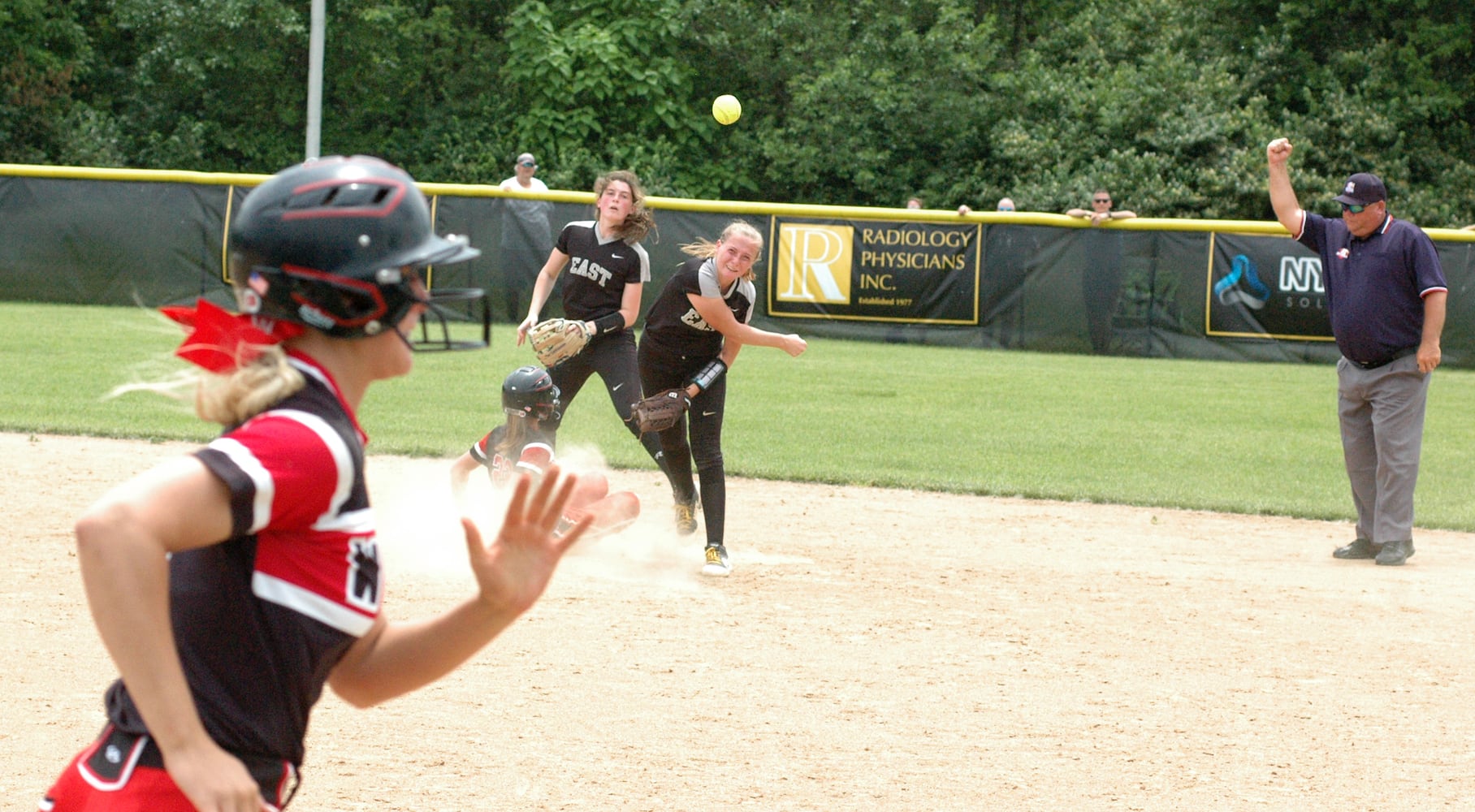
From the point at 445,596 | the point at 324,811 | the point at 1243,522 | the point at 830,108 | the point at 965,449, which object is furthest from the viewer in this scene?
the point at 830,108

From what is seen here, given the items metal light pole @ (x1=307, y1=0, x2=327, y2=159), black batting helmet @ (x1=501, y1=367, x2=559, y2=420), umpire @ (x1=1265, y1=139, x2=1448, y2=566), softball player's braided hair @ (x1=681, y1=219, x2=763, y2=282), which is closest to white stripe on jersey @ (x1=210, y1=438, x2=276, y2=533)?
softball player's braided hair @ (x1=681, y1=219, x2=763, y2=282)

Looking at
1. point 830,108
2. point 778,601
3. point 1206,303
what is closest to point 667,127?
point 830,108

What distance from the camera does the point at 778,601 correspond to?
22.2ft

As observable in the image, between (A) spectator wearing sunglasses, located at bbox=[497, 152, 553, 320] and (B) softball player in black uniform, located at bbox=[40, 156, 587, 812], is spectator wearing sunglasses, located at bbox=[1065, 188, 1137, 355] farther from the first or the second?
(B) softball player in black uniform, located at bbox=[40, 156, 587, 812]

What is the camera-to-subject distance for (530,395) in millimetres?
7844

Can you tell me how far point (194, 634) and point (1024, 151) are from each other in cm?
2735

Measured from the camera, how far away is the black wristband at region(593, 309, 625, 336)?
8.34 m

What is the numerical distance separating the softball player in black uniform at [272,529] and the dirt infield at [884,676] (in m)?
1.97

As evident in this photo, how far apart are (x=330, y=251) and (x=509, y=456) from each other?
19.3ft

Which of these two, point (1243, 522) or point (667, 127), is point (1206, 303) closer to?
point (1243, 522)

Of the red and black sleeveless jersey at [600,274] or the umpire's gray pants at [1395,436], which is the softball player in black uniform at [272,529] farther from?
the umpire's gray pants at [1395,436]

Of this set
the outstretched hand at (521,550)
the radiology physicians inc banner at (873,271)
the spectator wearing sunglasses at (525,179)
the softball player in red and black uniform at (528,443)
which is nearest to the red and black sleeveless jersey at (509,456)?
the softball player in red and black uniform at (528,443)

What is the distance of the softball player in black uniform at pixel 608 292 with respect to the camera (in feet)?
27.3

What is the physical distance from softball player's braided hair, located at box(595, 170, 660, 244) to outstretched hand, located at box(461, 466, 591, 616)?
19.8 feet
